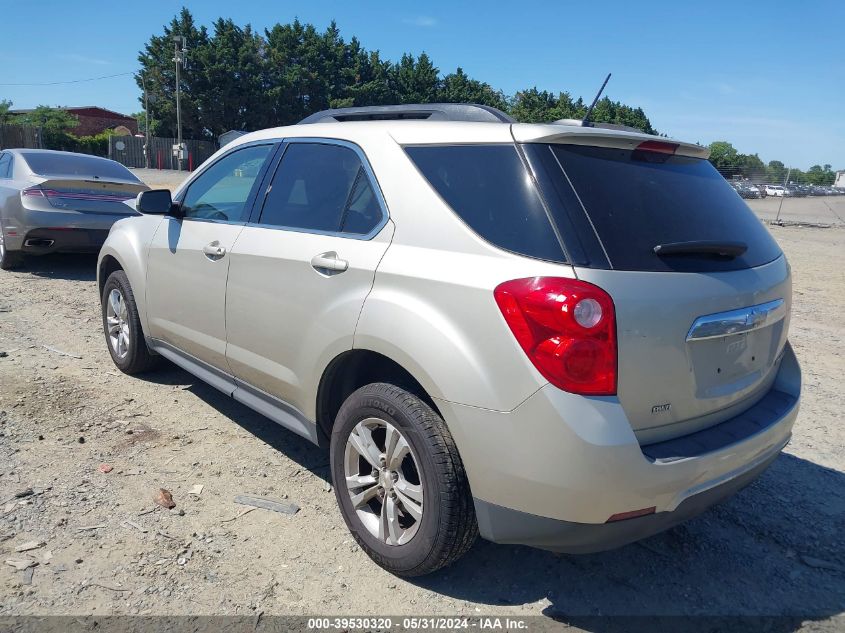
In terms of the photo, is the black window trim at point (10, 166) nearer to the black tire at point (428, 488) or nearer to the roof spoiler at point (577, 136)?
the black tire at point (428, 488)

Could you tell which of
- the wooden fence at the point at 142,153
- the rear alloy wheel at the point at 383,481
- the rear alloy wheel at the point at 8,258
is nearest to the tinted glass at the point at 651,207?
the rear alloy wheel at the point at 383,481

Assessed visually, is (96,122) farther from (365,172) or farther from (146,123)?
(365,172)

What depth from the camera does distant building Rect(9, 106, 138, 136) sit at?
233ft

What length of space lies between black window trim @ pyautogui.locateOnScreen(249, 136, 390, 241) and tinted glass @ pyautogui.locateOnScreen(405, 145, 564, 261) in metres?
0.24

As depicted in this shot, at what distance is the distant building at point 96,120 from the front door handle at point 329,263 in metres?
72.7

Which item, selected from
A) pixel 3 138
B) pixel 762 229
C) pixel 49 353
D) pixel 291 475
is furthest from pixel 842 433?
pixel 3 138

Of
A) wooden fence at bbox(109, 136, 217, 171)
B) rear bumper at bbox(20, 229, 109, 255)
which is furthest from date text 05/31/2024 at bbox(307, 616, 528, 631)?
wooden fence at bbox(109, 136, 217, 171)

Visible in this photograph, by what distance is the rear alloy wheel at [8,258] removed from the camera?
8320 millimetres

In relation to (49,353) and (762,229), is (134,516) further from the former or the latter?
(762,229)

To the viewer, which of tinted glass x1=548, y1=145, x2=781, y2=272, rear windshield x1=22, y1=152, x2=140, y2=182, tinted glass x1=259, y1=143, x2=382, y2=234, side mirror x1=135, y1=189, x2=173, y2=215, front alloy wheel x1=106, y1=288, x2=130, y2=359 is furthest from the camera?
rear windshield x1=22, y1=152, x2=140, y2=182

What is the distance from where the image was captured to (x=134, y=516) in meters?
3.09

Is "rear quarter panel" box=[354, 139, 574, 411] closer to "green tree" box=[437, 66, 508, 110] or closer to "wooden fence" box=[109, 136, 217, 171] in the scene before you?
"wooden fence" box=[109, 136, 217, 171]

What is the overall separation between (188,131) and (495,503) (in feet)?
207

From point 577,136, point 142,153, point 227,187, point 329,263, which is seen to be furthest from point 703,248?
point 142,153
